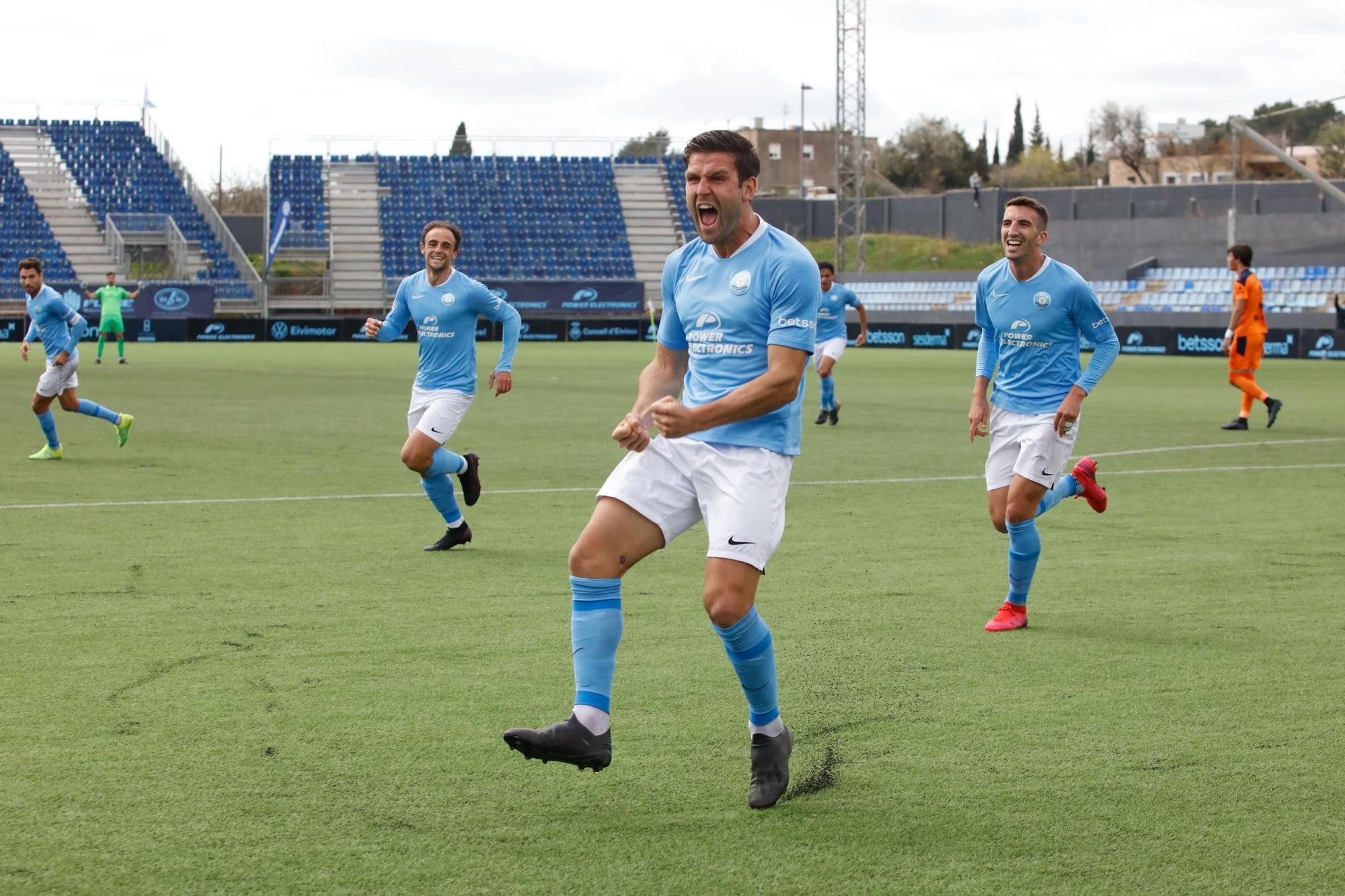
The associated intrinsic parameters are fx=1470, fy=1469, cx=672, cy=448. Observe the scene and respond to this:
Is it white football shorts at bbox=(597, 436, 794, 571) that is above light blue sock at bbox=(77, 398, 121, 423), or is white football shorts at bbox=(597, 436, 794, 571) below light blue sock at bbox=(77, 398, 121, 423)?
above

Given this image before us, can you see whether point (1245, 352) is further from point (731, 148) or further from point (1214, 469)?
point (731, 148)

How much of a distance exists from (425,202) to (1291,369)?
3736 cm

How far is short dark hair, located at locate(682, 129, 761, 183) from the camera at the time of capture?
183 inches

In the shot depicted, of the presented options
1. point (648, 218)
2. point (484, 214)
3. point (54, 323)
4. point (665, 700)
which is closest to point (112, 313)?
point (54, 323)

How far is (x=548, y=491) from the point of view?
12625 millimetres

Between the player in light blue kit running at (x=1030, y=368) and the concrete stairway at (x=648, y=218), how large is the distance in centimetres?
4926

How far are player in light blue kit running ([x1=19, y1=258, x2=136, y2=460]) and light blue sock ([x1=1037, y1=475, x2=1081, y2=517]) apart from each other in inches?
410

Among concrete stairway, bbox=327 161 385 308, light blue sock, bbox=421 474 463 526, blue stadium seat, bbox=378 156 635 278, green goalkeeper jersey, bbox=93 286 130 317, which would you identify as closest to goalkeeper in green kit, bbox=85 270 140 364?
green goalkeeper jersey, bbox=93 286 130 317

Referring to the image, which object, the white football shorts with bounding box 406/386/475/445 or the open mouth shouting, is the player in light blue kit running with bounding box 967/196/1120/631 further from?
the white football shorts with bounding box 406/386/475/445

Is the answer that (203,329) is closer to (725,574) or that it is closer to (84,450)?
(84,450)

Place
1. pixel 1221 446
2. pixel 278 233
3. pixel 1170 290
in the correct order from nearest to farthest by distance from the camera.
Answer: pixel 1221 446
pixel 1170 290
pixel 278 233

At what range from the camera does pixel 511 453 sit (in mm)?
15688

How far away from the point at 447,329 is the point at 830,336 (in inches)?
408

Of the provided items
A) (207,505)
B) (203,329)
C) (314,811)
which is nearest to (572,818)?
(314,811)
